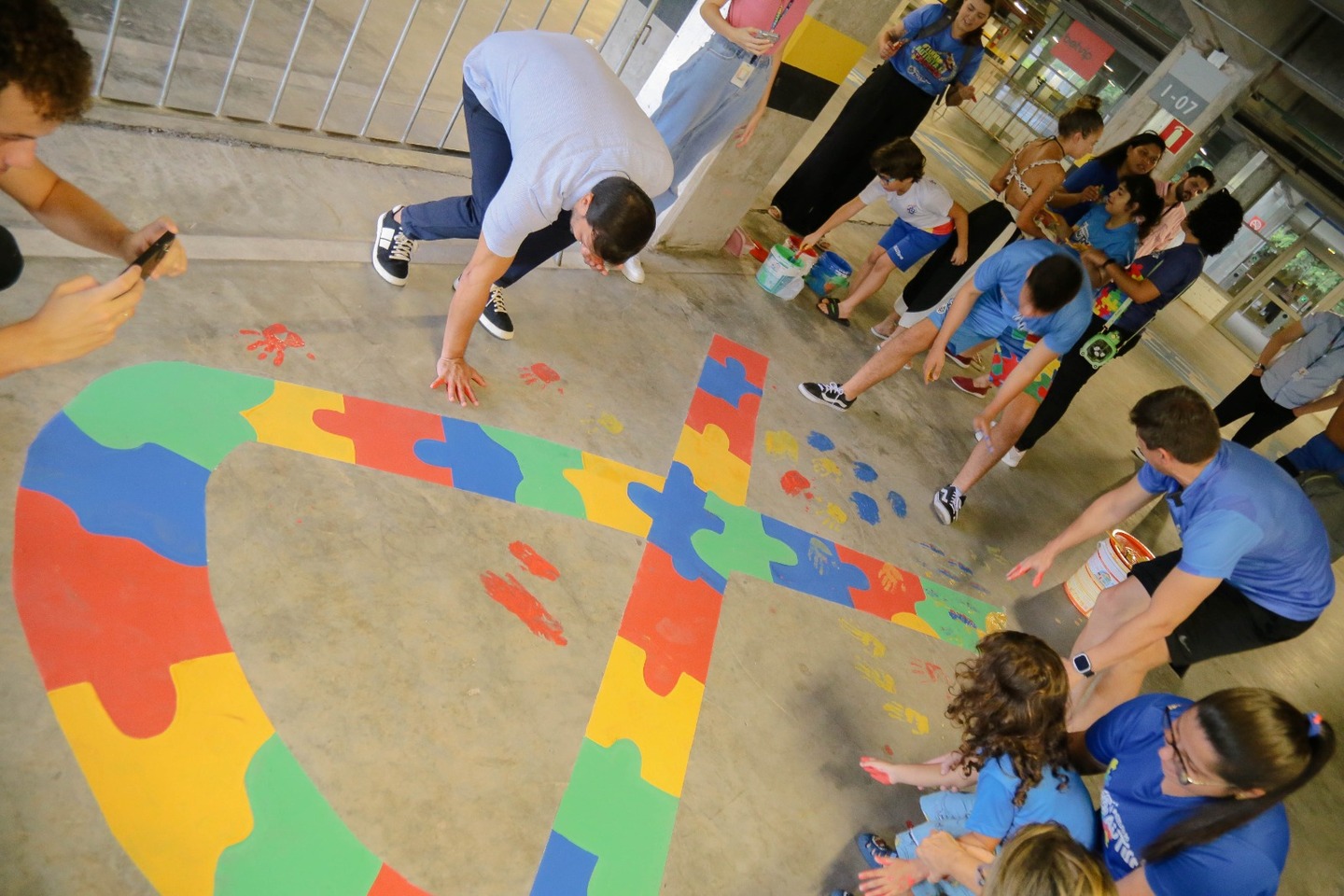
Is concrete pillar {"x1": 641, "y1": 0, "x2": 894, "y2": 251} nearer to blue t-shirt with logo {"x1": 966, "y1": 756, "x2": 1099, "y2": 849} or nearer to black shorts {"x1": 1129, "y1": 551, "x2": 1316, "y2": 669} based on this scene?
black shorts {"x1": 1129, "y1": 551, "x2": 1316, "y2": 669}

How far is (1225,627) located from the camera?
288 centimetres

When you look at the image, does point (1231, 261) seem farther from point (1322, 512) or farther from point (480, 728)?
point (480, 728)

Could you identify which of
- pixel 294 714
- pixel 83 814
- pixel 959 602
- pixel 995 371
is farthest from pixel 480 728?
pixel 995 371

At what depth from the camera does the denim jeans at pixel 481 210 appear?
107 inches

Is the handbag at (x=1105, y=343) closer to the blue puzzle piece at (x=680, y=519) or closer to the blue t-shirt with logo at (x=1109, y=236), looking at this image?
the blue t-shirt with logo at (x=1109, y=236)

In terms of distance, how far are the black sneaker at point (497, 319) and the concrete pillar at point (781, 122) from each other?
138 cm

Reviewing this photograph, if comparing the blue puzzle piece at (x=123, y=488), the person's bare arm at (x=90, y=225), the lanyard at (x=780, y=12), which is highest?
the lanyard at (x=780, y=12)

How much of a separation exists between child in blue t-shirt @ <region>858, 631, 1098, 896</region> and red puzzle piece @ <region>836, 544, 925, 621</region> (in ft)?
2.93

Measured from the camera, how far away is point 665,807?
2127 millimetres

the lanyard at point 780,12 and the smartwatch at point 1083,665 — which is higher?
the lanyard at point 780,12

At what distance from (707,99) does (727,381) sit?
3.94 ft

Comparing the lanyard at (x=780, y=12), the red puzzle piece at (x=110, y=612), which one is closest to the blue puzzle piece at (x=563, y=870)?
the red puzzle piece at (x=110, y=612)

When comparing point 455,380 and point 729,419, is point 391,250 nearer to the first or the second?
point 455,380

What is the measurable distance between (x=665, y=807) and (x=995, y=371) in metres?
4.11
